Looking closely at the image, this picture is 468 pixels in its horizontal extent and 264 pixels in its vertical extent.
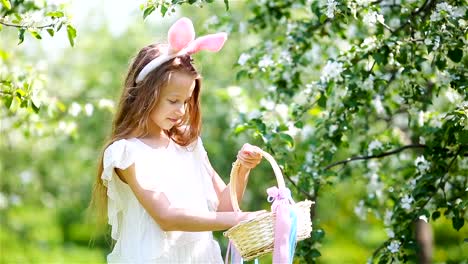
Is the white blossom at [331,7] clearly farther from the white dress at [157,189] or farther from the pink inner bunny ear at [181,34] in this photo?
the white dress at [157,189]

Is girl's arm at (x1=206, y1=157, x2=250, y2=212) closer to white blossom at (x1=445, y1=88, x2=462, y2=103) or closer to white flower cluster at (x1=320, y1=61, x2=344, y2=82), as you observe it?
white flower cluster at (x1=320, y1=61, x2=344, y2=82)

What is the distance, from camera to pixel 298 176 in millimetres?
3514

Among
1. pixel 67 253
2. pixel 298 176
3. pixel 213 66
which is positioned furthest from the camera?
pixel 67 253

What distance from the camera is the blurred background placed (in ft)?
25.4

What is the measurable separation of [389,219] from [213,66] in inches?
183

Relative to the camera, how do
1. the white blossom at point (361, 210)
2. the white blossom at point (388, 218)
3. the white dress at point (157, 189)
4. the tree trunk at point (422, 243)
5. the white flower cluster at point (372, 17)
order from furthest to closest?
→ the tree trunk at point (422, 243)
the white blossom at point (361, 210)
the white blossom at point (388, 218)
the white flower cluster at point (372, 17)
the white dress at point (157, 189)

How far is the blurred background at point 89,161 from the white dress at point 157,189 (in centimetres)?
407

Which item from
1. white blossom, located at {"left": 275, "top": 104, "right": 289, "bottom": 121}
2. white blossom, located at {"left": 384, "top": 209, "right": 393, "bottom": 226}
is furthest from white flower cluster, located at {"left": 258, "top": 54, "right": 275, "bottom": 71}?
white blossom, located at {"left": 384, "top": 209, "right": 393, "bottom": 226}

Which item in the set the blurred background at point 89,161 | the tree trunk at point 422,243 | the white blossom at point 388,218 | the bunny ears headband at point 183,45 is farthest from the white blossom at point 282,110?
the blurred background at point 89,161

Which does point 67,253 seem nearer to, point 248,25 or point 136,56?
point 248,25

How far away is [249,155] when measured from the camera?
8.55 feet

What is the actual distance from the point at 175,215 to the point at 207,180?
32 cm

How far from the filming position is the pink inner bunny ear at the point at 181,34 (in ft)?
8.66

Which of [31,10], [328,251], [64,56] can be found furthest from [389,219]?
[64,56]
